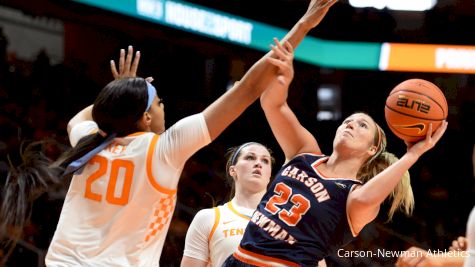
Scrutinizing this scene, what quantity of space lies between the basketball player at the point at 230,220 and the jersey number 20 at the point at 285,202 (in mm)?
950

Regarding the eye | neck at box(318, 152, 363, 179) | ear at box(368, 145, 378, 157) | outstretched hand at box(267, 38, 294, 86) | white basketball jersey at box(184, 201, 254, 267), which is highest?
outstretched hand at box(267, 38, 294, 86)

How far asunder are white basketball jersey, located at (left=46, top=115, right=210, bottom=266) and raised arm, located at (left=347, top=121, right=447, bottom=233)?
1.05 metres

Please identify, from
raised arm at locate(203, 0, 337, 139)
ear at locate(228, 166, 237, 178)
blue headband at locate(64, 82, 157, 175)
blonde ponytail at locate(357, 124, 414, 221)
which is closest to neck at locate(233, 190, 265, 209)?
ear at locate(228, 166, 237, 178)

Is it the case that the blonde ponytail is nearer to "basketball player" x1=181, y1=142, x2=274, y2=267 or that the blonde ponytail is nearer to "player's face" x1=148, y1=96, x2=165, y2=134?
"basketball player" x1=181, y1=142, x2=274, y2=267

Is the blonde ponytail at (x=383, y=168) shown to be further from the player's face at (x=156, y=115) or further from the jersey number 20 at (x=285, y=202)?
the player's face at (x=156, y=115)

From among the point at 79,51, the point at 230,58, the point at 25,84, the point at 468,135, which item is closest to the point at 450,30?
the point at 468,135

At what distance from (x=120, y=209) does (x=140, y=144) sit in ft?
0.91

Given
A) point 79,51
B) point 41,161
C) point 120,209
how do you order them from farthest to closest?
point 79,51, point 41,161, point 120,209

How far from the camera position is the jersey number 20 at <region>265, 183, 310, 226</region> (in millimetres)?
3896

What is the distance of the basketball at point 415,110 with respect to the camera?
3.74 meters

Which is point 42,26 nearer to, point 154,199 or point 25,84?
point 25,84

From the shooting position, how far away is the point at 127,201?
3049mm

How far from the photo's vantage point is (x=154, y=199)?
3062mm

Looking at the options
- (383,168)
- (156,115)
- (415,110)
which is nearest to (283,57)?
(156,115)
